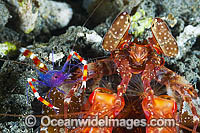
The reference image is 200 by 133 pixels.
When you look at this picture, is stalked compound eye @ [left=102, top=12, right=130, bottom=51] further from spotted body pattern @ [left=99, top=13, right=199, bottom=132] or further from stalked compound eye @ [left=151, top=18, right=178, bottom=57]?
stalked compound eye @ [left=151, top=18, right=178, bottom=57]

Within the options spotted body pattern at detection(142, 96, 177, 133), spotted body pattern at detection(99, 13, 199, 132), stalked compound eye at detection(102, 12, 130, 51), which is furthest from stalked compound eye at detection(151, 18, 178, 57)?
spotted body pattern at detection(142, 96, 177, 133)

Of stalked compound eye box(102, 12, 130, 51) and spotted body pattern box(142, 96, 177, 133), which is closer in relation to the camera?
spotted body pattern box(142, 96, 177, 133)

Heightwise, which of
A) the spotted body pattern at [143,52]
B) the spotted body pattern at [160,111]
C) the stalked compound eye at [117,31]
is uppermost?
the stalked compound eye at [117,31]

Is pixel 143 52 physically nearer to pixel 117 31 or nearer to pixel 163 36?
pixel 163 36

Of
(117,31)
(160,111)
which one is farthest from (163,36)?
(160,111)

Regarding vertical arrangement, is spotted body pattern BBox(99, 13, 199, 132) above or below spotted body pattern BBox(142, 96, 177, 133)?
above

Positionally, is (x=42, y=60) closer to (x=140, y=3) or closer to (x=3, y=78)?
(x=3, y=78)

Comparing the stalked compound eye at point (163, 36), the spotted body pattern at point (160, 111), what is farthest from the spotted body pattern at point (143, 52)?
the spotted body pattern at point (160, 111)

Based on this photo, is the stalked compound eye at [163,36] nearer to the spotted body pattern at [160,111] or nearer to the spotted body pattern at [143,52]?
the spotted body pattern at [143,52]
